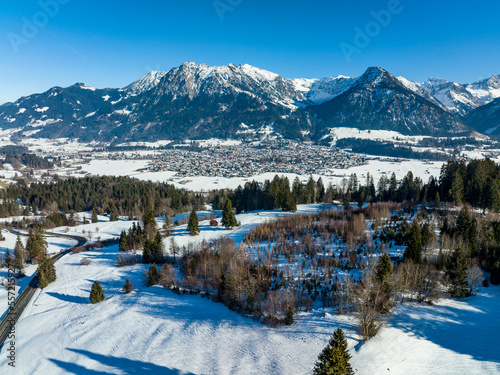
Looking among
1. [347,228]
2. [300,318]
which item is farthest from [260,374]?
[347,228]

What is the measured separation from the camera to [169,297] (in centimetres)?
4031

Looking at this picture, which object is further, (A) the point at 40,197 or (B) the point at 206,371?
(A) the point at 40,197

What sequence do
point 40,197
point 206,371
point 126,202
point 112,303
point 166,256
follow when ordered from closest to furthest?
point 206,371, point 112,303, point 166,256, point 126,202, point 40,197

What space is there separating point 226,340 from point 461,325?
80.5 feet

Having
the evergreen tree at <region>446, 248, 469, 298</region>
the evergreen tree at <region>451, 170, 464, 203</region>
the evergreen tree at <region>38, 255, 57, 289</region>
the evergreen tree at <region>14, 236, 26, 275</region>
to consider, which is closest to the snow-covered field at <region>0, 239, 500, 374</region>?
the evergreen tree at <region>446, 248, 469, 298</region>

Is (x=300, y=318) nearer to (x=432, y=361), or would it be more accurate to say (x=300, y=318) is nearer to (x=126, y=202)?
(x=432, y=361)

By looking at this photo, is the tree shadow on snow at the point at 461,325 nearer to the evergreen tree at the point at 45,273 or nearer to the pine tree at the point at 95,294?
the pine tree at the point at 95,294

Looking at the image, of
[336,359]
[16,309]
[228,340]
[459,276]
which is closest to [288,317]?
[228,340]

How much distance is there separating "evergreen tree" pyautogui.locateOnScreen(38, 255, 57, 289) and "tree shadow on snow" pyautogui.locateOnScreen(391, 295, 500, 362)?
57.7m

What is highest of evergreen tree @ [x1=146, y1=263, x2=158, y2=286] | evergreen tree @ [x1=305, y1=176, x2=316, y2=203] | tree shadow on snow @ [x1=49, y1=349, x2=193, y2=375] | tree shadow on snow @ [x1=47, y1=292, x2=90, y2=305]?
evergreen tree @ [x1=305, y1=176, x2=316, y2=203]

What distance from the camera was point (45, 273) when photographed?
49438mm

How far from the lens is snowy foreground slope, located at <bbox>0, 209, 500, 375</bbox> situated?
2352 cm

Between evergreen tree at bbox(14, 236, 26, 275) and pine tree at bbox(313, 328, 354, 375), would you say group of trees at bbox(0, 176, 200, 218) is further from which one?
pine tree at bbox(313, 328, 354, 375)

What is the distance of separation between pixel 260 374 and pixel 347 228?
119ft
